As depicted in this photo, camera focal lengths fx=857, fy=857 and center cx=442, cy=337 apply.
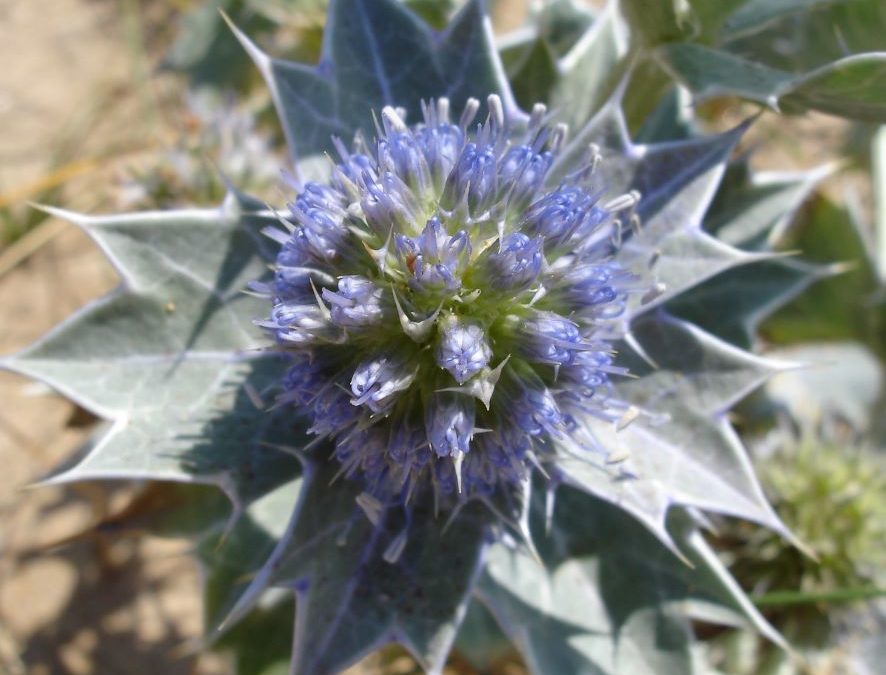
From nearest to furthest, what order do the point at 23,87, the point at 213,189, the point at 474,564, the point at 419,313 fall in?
the point at 419,313 < the point at 474,564 < the point at 213,189 < the point at 23,87

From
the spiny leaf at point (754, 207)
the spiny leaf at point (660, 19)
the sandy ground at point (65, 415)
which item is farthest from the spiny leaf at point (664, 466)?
the sandy ground at point (65, 415)

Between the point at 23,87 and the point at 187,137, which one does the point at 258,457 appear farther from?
the point at 23,87

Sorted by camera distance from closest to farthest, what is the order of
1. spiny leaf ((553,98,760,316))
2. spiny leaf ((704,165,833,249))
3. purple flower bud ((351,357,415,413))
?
purple flower bud ((351,357,415,413))
spiny leaf ((553,98,760,316))
spiny leaf ((704,165,833,249))

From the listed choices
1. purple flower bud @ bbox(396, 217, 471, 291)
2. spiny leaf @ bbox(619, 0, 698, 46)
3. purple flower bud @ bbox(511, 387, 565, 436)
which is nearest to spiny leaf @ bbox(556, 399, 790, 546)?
purple flower bud @ bbox(511, 387, 565, 436)

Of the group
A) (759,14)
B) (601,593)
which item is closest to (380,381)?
(601,593)

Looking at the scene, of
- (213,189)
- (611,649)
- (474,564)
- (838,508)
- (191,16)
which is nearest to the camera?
(474,564)

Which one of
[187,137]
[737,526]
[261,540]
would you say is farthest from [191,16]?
[737,526]

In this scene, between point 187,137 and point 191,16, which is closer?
point 187,137

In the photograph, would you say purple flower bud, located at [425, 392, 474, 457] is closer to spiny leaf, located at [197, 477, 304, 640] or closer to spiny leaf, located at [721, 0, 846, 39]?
spiny leaf, located at [197, 477, 304, 640]

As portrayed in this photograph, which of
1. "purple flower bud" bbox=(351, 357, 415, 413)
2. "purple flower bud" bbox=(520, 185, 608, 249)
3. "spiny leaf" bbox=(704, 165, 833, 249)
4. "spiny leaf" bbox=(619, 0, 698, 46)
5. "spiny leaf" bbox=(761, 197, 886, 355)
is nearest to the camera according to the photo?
"purple flower bud" bbox=(351, 357, 415, 413)
